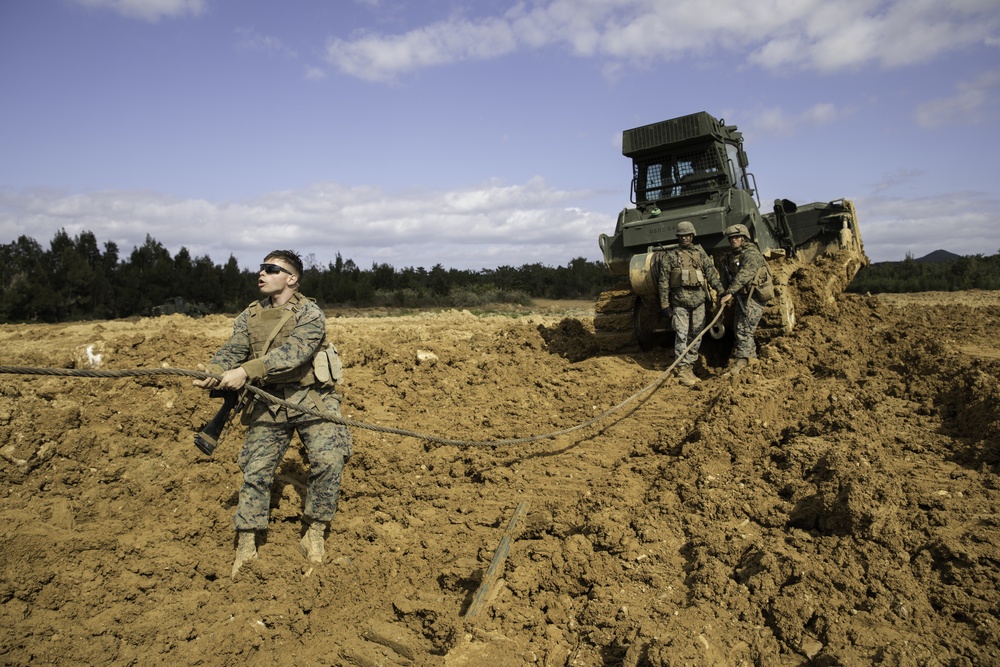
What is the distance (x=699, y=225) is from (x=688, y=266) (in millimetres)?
1197

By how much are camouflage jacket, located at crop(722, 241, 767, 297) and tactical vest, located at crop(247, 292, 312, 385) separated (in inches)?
201

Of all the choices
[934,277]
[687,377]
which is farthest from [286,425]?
[934,277]

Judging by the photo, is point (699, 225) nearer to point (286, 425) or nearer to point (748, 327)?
point (748, 327)

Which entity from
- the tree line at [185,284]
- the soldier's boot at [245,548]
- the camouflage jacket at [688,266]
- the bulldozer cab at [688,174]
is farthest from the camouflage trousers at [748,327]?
the tree line at [185,284]

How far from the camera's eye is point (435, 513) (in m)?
5.25

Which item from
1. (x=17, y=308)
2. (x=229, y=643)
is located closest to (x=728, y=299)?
(x=229, y=643)

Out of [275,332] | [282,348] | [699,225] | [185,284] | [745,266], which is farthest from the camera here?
Result: [185,284]

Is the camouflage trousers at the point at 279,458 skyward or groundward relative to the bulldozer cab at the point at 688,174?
groundward

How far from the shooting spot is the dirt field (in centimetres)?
340

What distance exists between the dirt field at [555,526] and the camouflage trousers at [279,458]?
34cm

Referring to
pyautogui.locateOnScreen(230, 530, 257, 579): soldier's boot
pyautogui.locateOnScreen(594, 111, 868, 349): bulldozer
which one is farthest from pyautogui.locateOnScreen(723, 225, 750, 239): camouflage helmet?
pyautogui.locateOnScreen(230, 530, 257, 579): soldier's boot

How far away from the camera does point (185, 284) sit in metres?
25.0

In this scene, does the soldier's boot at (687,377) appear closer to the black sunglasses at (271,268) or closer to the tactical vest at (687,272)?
the tactical vest at (687,272)

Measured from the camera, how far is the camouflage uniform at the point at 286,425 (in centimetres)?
454
